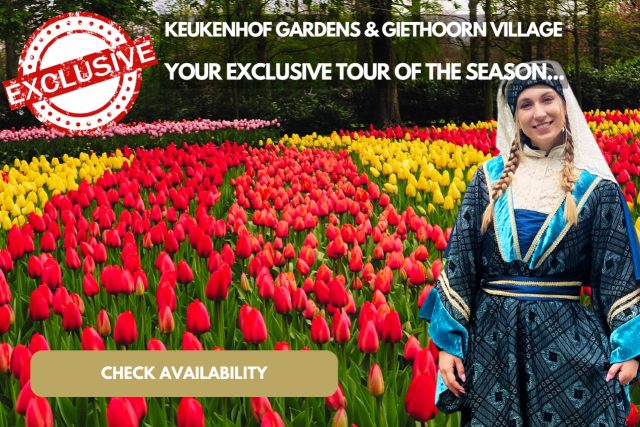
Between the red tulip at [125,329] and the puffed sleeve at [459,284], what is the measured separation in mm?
1079

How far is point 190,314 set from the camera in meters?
2.83

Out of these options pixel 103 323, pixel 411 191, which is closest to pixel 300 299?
pixel 103 323

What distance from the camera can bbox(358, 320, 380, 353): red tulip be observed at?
260 cm

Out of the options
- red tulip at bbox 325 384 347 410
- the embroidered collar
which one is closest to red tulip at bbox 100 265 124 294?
red tulip at bbox 325 384 347 410

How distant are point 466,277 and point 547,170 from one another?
41 centimetres

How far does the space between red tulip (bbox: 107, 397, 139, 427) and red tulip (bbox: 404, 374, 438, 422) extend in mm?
773

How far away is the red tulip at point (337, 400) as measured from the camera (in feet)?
7.69

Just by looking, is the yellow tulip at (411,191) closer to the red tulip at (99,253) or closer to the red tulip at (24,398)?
the red tulip at (99,253)

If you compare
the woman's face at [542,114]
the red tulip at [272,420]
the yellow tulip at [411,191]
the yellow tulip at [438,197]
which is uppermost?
the woman's face at [542,114]

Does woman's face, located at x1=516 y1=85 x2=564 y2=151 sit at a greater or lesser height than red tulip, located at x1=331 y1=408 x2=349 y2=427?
greater

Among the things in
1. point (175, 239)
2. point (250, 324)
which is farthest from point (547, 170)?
point (175, 239)

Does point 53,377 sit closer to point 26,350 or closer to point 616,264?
point 26,350

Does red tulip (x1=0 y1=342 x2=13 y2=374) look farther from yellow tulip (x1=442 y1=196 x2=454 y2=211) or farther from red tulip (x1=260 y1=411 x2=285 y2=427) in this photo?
yellow tulip (x1=442 y1=196 x2=454 y2=211)

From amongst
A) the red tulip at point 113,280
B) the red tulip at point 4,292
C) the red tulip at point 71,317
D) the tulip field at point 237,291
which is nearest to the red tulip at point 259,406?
the tulip field at point 237,291
